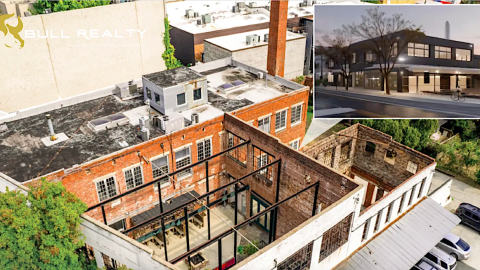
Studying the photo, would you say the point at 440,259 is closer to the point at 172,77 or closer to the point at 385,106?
the point at 385,106

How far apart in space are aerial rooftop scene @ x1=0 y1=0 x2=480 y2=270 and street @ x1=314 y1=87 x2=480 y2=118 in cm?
65

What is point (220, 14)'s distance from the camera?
187 feet

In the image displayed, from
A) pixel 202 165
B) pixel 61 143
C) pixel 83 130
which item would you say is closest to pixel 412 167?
pixel 202 165

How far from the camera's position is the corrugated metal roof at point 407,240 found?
23.1 meters

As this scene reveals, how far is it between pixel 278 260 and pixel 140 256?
650cm

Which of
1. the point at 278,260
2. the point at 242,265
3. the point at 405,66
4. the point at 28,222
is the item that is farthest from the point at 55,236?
the point at 405,66

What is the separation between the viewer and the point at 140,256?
685 inches

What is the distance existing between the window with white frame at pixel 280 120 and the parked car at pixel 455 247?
15.0 meters

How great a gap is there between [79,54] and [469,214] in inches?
1479

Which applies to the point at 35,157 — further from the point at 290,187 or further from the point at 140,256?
the point at 290,187

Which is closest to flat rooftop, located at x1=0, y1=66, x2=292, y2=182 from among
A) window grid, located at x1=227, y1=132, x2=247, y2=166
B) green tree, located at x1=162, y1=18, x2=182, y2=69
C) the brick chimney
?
the brick chimney

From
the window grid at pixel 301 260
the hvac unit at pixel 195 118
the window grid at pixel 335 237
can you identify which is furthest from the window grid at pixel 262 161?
the window grid at pixel 301 260

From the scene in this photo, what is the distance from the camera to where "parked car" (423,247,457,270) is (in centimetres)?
2516

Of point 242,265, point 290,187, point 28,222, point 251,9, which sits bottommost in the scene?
point 290,187
